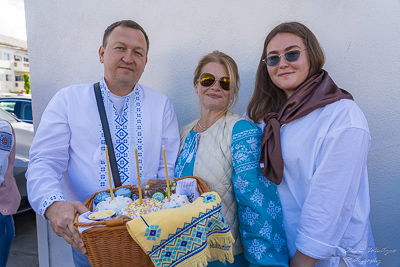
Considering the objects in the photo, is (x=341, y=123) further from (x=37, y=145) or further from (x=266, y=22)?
(x=37, y=145)

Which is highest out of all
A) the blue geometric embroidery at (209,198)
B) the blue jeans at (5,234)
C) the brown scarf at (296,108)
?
the brown scarf at (296,108)

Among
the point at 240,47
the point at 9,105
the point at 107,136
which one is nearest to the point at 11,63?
the point at 9,105

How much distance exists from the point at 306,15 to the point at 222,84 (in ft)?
4.34

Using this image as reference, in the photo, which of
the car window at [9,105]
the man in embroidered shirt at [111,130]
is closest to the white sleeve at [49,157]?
the man in embroidered shirt at [111,130]

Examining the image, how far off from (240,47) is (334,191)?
5.96 ft

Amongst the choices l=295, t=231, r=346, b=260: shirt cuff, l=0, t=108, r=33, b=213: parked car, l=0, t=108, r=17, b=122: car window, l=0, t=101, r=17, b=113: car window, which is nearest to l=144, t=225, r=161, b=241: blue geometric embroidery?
l=295, t=231, r=346, b=260: shirt cuff

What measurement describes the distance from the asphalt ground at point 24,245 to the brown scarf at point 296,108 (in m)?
3.88

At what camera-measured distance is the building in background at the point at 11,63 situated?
120 ft

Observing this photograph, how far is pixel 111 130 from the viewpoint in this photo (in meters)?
1.93

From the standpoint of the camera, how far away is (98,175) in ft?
6.02

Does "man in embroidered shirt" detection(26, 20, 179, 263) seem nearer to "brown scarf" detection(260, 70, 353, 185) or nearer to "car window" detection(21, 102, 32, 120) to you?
"brown scarf" detection(260, 70, 353, 185)

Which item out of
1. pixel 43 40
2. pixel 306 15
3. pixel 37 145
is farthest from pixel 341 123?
pixel 43 40

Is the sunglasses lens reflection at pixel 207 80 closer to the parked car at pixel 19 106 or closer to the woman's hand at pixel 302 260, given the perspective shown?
the woman's hand at pixel 302 260

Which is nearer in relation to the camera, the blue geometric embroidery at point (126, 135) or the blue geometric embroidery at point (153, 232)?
the blue geometric embroidery at point (153, 232)
